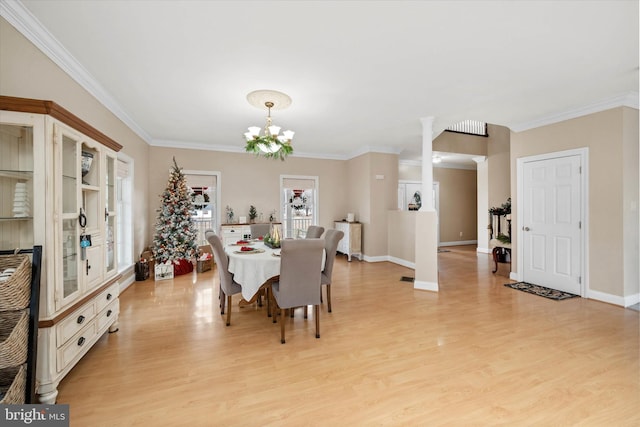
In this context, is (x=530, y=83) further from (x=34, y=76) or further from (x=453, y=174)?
(x=453, y=174)

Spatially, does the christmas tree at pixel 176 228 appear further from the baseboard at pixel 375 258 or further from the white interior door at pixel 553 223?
the white interior door at pixel 553 223

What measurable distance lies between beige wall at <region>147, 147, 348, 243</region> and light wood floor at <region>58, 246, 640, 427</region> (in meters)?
3.15

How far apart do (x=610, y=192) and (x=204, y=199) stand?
7007mm

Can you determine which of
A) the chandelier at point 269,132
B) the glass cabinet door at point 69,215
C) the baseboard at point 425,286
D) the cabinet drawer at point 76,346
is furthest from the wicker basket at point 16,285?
the baseboard at point 425,286

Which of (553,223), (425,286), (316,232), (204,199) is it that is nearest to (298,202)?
(204,199)

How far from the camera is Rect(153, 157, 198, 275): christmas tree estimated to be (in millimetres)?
4953

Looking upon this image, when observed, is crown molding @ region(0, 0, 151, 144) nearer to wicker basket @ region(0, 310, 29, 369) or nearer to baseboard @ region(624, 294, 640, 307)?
wicker basket @ region(0, 310, 29, 369)

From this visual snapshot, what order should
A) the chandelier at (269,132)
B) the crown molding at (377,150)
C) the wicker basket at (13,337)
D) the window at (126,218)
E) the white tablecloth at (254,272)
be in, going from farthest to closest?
1. the crown molding at (377,150)
2. the window at (126,218)
3. the chandelier at (269,132)
4. the white tablecloth at (254,272)
5. the wicker basket at (13,337)

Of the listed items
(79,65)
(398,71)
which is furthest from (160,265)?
(398,71)

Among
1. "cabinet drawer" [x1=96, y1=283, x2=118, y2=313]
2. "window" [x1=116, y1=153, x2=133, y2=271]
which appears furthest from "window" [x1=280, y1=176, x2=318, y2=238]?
"cabinet drawer" [x1=96, y1=283, x2=118, y2=313]

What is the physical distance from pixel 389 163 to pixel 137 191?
17.5 feet

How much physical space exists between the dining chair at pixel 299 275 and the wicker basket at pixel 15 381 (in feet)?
5.47

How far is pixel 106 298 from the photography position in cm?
251

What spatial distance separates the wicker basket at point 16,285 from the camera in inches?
58.1
